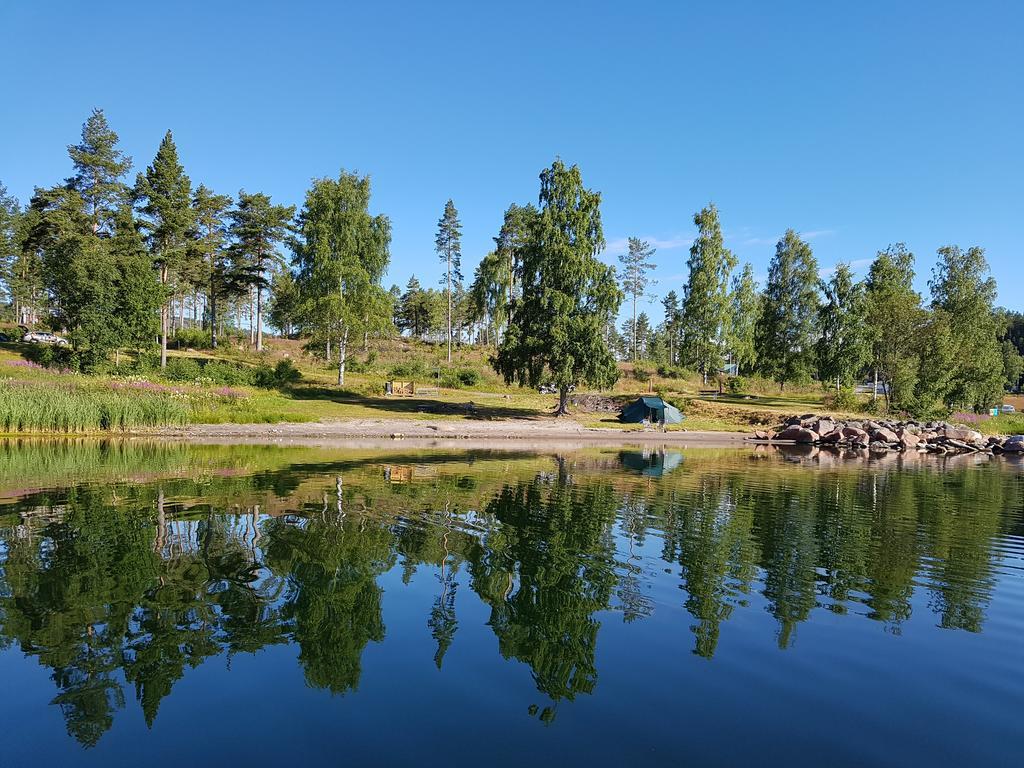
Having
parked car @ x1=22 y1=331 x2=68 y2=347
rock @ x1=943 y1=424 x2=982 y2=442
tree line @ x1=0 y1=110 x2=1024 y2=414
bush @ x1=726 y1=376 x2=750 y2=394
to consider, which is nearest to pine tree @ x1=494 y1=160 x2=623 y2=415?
tree line @ x1=0 y1=110 x2=1024 y2=414

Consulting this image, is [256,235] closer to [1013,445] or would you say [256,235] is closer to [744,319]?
[744,319]

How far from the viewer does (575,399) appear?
5997 centimetres

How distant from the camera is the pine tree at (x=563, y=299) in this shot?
149 feet

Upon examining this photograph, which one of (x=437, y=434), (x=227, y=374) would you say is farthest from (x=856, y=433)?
(x=227, y=374)

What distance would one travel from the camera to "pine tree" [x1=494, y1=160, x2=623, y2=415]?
149 ft

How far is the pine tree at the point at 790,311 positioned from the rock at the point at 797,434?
20030 millimetres

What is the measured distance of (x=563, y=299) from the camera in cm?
4516

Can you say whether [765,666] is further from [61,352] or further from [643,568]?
[61,352]

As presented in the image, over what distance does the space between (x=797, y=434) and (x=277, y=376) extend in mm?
43107

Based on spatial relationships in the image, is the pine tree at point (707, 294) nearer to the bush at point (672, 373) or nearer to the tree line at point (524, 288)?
the tree line at point (524, 288)

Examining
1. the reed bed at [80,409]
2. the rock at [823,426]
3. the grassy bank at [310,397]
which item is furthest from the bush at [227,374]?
the rock at [823,426]

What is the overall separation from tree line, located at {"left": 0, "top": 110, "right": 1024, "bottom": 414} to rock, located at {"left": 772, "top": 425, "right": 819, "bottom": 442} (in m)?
13.7

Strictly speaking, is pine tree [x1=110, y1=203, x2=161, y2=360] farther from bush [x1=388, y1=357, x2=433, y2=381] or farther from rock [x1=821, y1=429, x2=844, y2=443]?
rock [x1=821, y1=429, x2=844, y2=443]

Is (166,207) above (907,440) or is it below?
above
